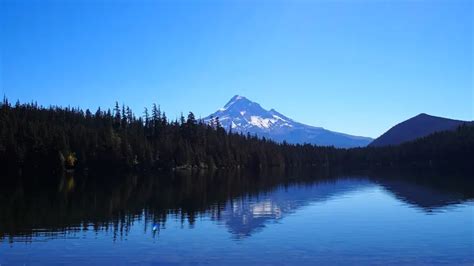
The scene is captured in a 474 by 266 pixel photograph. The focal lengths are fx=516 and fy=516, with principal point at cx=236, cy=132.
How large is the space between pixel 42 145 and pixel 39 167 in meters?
6.50

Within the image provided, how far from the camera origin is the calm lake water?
121ft

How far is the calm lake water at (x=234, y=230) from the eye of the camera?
121ft

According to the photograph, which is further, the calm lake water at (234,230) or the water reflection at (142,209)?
the water reflection at (142,209)

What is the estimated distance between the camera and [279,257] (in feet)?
121

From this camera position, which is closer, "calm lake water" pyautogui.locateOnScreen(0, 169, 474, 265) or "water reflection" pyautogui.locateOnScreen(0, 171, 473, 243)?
"calm lake water" pyautogui.locateOnScreen(0, 169, 474, 265)

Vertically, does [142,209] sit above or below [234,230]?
above

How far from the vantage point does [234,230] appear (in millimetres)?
49625

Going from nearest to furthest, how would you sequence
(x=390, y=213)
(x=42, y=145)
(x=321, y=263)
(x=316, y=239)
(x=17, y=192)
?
(x=321, y=263) < (x=316, y=239) < (x=390, y=213) < (x=17, y=192) < (x=42, y=145)

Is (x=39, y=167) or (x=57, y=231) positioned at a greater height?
(x=39, y=167)

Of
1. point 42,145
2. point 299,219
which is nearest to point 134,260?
point 299,219

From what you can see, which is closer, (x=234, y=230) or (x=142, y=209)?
(x=234, y=230)

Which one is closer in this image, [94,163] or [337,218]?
[337,218]

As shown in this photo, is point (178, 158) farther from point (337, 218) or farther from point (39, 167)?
point (337, 218)

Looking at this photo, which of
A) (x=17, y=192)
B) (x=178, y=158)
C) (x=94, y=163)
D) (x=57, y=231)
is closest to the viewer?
(x=57, y=231)
